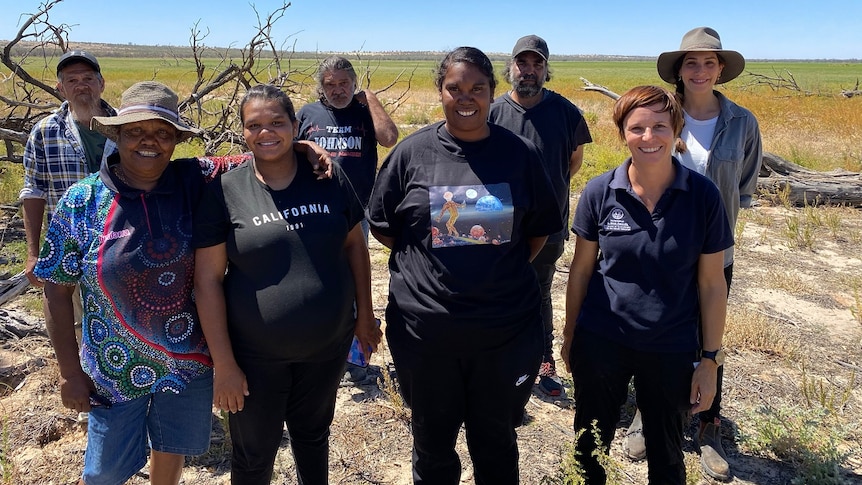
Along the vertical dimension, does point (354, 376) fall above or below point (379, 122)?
below

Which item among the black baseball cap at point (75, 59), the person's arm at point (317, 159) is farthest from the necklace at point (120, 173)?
the black baseball cap at point (75, 59)

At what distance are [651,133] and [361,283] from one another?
1.29 meters

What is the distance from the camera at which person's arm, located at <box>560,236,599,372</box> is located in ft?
7.63

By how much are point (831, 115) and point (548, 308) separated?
1665 cm

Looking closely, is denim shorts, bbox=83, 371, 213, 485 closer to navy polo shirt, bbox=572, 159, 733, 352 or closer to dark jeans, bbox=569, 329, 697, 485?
dark jeans, bbox=569, 329, 697, 485

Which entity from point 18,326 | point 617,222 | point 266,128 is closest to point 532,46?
point 617,222

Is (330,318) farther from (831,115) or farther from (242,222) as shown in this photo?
(831,115)

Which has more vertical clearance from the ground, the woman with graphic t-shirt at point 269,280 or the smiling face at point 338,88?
the smiling face at point 338,88

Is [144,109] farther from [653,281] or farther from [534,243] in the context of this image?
[653,281]

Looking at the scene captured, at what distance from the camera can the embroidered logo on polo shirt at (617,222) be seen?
218cm

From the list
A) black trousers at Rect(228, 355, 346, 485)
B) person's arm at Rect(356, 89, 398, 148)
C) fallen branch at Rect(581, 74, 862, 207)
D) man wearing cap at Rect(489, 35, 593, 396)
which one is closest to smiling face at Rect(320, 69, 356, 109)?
person's arm at Rect(356, 89, 398, 148)

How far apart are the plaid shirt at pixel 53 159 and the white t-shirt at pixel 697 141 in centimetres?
286

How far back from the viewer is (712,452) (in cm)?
302

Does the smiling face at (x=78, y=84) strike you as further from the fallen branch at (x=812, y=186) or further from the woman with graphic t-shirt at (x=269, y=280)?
the fallen branch at (x=812, y=186)
